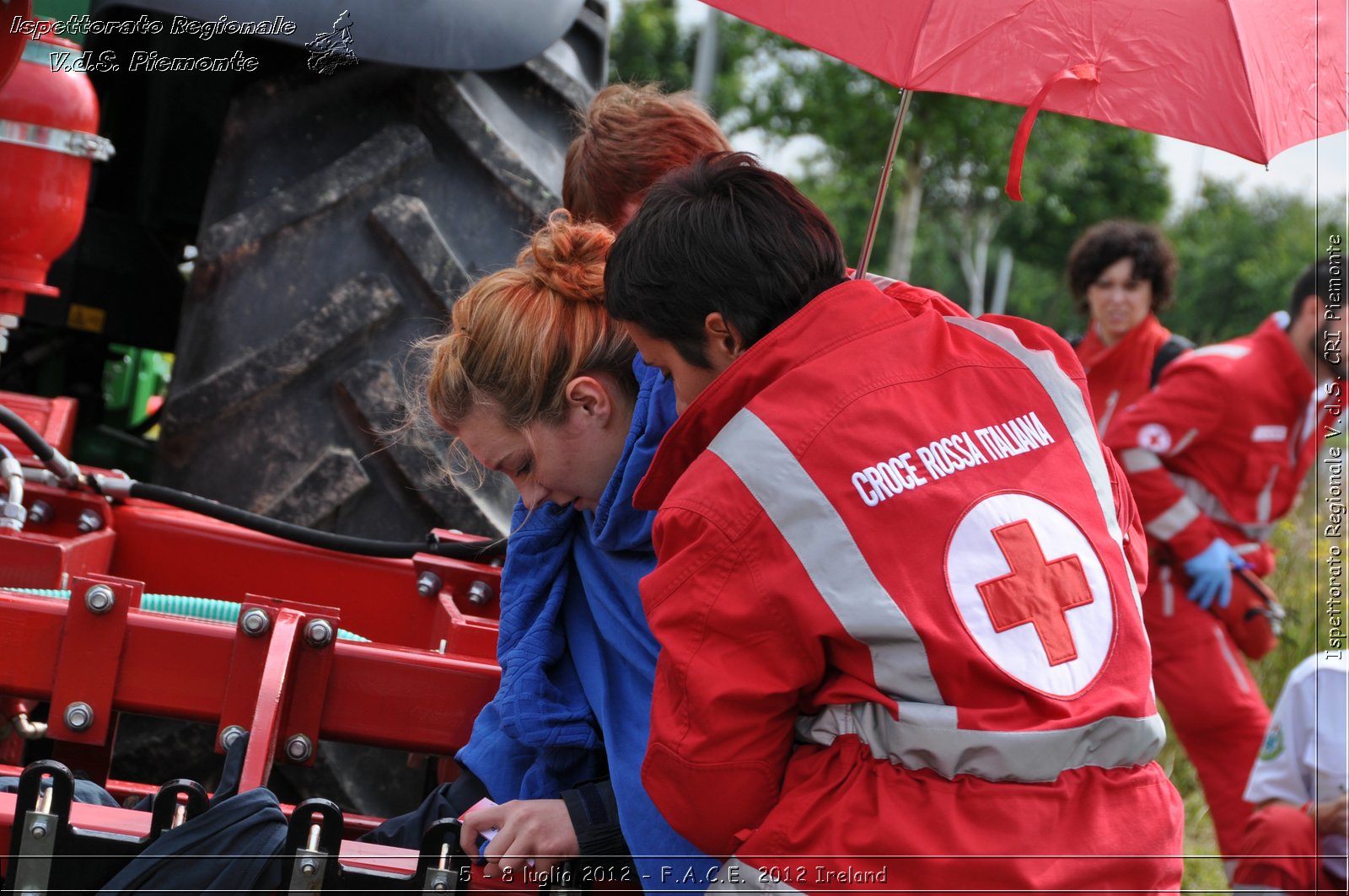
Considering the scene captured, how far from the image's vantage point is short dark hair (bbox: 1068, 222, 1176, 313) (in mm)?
4676

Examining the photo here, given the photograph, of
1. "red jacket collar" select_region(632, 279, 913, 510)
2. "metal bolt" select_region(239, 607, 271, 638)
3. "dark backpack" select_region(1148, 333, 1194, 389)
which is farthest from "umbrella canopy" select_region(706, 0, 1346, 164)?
"dark backpack" select_region(1148, 333, 1194, 389)

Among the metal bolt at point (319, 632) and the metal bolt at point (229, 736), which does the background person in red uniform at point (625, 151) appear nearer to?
the metal bolt at point (319, 632)

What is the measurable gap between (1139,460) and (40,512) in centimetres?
284

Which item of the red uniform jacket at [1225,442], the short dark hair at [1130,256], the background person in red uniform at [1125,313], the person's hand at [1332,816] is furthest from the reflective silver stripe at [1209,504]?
the person's hand at [1332,816]

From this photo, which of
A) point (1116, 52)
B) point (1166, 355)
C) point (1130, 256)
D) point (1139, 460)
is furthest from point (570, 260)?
point (1130, 256)

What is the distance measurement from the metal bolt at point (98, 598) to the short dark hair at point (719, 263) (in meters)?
0.62

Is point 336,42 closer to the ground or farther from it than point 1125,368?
closer to the ground

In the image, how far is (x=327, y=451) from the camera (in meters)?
2.06

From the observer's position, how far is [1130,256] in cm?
467

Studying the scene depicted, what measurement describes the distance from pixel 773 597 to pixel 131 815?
65 centimetres

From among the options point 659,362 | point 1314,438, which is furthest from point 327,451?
point 1314,438

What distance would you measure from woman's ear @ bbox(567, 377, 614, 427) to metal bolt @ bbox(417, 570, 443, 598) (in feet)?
1.58

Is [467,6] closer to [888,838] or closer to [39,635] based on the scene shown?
[39,635]

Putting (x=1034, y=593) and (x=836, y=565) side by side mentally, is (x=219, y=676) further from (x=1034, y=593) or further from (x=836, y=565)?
(x=1034, y=593)
